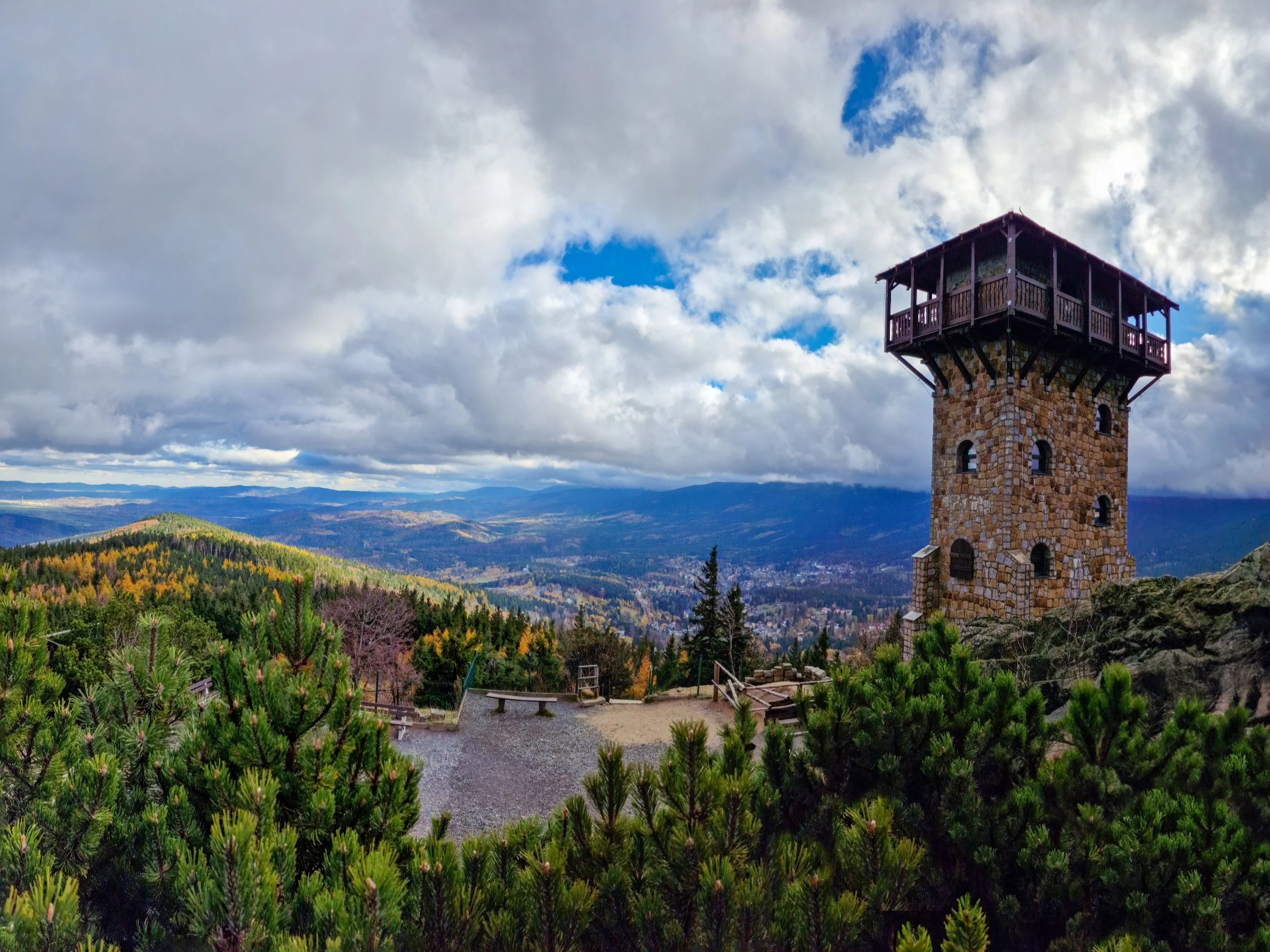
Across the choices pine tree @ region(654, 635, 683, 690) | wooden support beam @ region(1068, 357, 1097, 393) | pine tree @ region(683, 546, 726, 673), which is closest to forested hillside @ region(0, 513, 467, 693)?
wooden support beam @ region(1068, 357, 1097, 393)

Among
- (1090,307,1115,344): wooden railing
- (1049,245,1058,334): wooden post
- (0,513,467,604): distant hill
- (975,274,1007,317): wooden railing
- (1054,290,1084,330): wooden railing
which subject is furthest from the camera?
(0,513,467,604): distant hill

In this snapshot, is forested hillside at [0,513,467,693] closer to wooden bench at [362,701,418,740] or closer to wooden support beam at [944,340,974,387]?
wooden bench at [362,701,418,740]

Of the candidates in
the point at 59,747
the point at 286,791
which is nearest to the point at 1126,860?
the point at 286,791

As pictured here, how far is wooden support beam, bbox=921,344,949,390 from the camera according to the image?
14009 millimetres

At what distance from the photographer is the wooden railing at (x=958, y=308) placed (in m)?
12.7

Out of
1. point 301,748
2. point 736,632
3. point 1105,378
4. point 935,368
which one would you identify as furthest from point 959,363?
point 736,632

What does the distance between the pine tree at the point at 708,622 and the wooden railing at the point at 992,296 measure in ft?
59.9

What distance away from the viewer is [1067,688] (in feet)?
31.0

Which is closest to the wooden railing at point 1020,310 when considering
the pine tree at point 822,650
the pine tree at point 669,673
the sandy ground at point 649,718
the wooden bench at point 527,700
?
the sandy ground at point 649,718

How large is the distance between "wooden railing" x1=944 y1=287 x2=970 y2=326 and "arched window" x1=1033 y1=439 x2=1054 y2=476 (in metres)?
3.14

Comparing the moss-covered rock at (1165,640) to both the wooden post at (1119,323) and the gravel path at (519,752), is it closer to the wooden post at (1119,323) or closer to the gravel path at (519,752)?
the wooden post at (1119,323)

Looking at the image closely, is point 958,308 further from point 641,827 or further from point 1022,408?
point 641,827

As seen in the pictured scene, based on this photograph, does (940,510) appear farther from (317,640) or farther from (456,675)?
(456,675)

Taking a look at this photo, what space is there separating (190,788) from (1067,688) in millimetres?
11243
